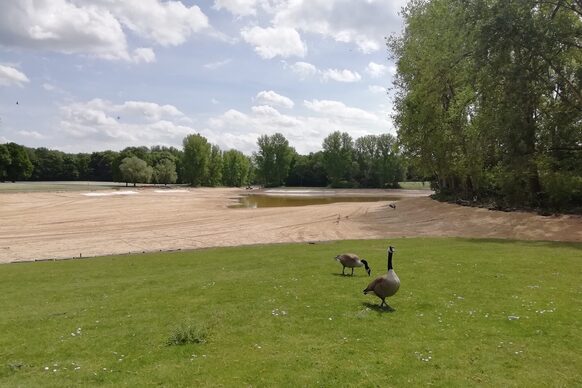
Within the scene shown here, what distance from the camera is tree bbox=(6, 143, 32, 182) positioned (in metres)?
156

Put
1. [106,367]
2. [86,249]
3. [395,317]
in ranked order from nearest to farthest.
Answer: [106,367], [395,317], [86,249]

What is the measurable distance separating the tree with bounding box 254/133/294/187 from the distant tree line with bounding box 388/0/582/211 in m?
135

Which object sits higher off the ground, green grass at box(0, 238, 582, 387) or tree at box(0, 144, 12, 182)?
tree at box(0, 144, 12, 182)

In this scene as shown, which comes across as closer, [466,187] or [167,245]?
[167,245]

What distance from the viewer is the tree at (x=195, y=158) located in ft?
571

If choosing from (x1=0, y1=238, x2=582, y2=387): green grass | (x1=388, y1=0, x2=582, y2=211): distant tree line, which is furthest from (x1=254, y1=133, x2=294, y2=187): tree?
(x1=0, y1=238, x2=582, y2=387): green grass

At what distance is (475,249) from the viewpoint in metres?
25.1

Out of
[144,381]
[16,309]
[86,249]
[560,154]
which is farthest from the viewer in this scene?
[560,154]

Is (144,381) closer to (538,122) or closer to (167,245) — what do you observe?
(167,245)

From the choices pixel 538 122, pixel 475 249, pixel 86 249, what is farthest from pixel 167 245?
pixel 538 122

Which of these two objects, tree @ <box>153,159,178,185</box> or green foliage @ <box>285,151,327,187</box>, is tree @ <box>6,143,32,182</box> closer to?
tree @ <box>153,159,178,185</box>

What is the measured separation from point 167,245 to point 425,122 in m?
36.8

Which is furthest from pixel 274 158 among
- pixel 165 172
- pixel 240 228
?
pixel 240 228

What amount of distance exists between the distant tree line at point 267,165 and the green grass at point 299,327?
147 metres
